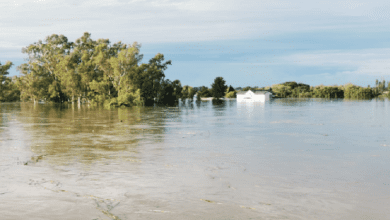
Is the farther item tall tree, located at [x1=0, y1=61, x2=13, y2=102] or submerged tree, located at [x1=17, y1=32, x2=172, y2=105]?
tall tree, located at [x1=0, y1=61, x2=13, y2=102]

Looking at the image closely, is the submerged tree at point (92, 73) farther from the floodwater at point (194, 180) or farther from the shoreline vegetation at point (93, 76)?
the floodwater at point (194, 180)

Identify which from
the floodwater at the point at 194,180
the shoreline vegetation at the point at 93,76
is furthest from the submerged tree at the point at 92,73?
the floodwater at the point at 194,180

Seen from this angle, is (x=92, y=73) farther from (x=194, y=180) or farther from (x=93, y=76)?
(x=194, y=180)

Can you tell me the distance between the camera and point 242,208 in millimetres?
9586

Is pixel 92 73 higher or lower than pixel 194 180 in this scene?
higher

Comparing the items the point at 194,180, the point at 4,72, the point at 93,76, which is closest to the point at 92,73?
the point at 93,76

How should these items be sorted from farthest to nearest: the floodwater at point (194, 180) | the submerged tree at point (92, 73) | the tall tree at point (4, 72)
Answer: the tall tree at point (4, 72)
the submerged tree at point (92, 73)
the floodwater at point (194, 180)

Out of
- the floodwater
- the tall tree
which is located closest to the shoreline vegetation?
the tall tree

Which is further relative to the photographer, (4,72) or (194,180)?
(4,72)

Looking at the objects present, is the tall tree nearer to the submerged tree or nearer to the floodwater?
the submerged tree

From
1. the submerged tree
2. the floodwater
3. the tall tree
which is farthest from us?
the tall tree

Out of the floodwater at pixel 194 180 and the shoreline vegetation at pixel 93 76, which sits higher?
the shoreline vegetation at pixel 93 76

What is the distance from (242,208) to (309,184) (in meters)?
3.33

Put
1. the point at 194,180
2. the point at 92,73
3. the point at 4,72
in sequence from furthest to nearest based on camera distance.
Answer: the point at 4,72 → the point at 92,73 → the point at 194,180
